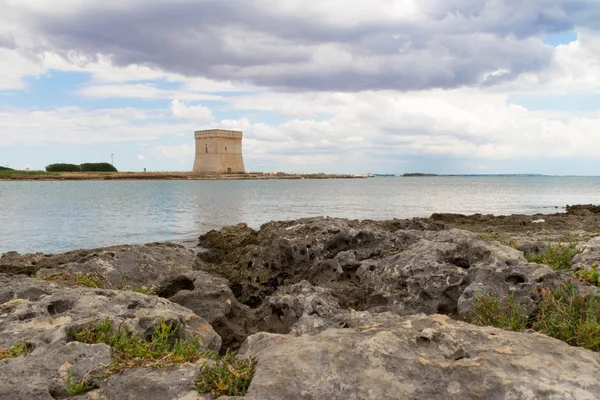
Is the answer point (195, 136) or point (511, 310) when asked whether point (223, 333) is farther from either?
point (195, 136)

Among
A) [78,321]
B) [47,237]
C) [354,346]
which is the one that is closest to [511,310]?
[354,346]

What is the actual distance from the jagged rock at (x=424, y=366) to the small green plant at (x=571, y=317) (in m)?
0.35

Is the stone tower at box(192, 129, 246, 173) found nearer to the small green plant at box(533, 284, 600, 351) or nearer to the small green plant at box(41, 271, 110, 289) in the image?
the small green plant at box(41, 271, 110, 289)

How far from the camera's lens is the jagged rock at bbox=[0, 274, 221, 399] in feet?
11.5

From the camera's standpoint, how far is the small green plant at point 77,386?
11.0ft

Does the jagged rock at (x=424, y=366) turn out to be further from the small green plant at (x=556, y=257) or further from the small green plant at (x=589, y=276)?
the small green plant at (x=556, y=257)

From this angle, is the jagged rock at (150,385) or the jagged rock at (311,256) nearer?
the jagged rock at (150,385)

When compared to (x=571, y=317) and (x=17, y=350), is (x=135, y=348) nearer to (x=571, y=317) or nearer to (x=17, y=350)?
(x=17, y=350)

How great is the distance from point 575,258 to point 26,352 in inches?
271

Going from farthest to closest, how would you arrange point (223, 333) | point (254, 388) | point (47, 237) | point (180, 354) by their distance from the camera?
1. point (47, 237)
2. point (223, 333)
3. point (180, 354)
4. point (254, 388)

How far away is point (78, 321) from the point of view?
14.8ft

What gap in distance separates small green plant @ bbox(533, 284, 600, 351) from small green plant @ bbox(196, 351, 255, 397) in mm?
2636

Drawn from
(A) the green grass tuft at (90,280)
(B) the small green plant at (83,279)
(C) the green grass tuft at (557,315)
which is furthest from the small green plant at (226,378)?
(B) the small green plant at (83,279)

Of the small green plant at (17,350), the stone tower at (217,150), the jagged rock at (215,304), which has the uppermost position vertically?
the stone tower at (217,150)
